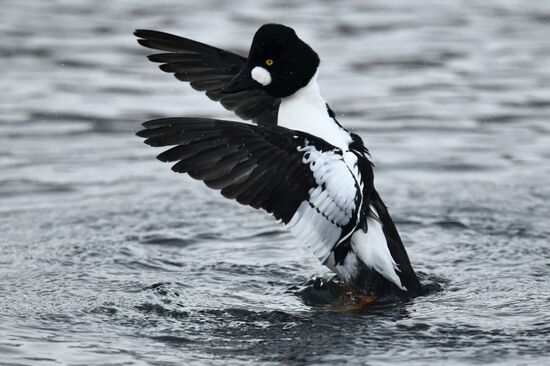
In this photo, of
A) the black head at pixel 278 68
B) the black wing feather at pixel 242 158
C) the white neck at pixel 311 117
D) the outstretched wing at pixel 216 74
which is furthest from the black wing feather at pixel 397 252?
the outstretched wing at pixel 216 74

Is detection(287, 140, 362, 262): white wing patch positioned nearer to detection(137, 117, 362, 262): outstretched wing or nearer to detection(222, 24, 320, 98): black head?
detection(137, 117, 362, 262): outstretched wing

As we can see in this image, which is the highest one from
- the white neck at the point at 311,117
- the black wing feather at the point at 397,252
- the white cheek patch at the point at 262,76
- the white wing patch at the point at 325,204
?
the white cheek patch at the point at 262,76

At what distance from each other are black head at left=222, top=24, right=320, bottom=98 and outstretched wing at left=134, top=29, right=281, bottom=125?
32.3 inches

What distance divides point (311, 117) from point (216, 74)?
4.14ft

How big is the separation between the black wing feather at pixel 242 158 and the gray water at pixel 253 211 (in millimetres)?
726

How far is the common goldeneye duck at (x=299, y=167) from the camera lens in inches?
246

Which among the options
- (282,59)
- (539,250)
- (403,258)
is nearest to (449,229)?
(539,250)

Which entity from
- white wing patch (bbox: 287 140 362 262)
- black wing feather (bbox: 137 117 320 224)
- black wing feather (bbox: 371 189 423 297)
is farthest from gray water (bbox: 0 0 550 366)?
black wing feather (bbox: 137 117 320 224)

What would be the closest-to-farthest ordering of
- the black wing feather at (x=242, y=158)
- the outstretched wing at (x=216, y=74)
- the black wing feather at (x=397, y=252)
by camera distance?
the black wing feather at (x=242, y=158)
the black wing feather at (x=397, y=252)
the outstretched wing at (x=216, y=74)

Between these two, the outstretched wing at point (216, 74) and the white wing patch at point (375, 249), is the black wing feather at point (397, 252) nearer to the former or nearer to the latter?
the white wing patch at point (375, 249)

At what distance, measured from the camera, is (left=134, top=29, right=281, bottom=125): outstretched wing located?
7969 mm

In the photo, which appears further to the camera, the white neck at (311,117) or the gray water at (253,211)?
the white neck at (311,117)

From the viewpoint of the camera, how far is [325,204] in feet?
21.2

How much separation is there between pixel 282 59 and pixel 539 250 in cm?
218
